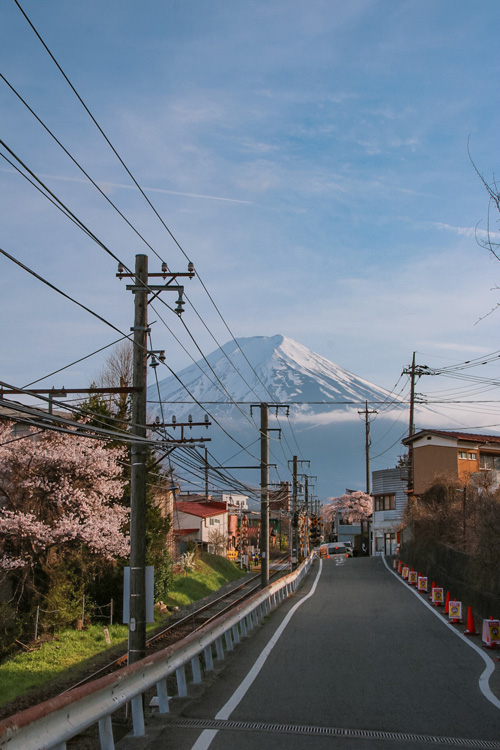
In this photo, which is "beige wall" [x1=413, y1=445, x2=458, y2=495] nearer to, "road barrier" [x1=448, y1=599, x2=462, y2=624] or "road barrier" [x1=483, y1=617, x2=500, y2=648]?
"road barrier" [x1=448, y1=599, x2=462, y2=624]

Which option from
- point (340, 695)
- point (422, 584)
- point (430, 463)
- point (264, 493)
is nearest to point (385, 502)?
point (430, 463)

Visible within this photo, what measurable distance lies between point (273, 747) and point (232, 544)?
82.5 m

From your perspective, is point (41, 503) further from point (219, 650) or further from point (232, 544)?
point (232, 544)

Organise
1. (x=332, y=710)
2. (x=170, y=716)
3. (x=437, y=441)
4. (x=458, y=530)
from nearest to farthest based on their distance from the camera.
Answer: (x=170, y=716), (x=332, y=710), (x=458, y=530), (x=437, y=441)

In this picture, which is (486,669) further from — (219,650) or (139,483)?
(139,483)

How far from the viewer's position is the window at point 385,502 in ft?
270

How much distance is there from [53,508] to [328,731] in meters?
20.9

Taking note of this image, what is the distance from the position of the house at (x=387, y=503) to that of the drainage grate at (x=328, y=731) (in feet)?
233

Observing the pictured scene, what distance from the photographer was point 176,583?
44719 mm

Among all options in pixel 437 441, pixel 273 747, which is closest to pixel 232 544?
pixel 437 441

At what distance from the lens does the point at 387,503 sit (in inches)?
3278

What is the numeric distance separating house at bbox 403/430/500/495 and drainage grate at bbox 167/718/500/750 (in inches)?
1862

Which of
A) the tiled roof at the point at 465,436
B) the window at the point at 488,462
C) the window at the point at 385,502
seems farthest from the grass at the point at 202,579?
the window at the point at 385,502

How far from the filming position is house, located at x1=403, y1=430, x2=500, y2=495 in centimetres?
5644
